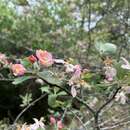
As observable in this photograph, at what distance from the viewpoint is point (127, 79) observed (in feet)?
4.62

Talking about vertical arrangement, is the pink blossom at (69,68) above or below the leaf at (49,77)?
below

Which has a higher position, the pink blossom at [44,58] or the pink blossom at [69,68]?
the pink blossom at [44,58]

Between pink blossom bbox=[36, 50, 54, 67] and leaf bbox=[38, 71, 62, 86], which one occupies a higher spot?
pink blossom bbox=[36, 50, 54, 67]

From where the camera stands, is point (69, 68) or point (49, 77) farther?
point (69, 68)

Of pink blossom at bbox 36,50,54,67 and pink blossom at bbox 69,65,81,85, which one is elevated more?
pink blossom at bbox 36,50,54,67

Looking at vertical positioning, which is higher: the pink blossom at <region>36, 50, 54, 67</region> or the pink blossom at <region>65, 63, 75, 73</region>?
the pink blossom at <region>36, 50, 54, 67</region>

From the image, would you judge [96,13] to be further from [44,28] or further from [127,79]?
[127,79]

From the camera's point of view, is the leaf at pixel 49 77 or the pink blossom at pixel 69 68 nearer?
the leaf at pixel 49 77

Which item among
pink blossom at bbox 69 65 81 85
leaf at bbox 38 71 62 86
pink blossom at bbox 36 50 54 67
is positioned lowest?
pink blossom at bbox 69 65 81 85

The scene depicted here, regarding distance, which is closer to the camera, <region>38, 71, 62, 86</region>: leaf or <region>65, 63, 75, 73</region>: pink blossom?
<region>38, 71, 62, 86</region>: leaf

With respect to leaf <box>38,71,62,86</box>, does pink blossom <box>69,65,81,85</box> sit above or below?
below

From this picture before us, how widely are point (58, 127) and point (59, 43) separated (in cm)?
463

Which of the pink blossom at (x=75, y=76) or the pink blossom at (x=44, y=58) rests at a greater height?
the pink blossom at (x=44, y=58)

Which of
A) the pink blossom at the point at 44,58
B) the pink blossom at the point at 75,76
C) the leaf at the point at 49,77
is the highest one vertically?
the pink blossom at the point at 44,58
